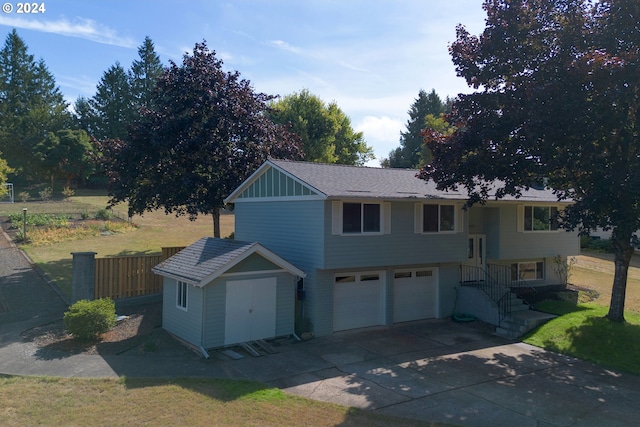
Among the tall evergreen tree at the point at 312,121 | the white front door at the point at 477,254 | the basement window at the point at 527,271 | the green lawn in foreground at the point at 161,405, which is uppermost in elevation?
the tall evergreen tree at the point at 312,121

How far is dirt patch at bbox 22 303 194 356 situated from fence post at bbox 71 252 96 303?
118 cm

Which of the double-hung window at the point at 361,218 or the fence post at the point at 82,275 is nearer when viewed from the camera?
the double-hung window at the point at 361,218

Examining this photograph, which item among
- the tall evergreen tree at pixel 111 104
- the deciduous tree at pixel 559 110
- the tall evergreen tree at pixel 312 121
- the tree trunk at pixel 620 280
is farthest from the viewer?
the tall evergreen tree at pixel 111 104

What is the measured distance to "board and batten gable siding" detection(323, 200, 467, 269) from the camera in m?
14.9

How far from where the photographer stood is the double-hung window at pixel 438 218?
17.3 m

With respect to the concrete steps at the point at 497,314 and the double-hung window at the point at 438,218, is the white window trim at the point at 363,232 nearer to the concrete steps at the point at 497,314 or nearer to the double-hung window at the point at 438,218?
the double-hung window at the point at 438,218

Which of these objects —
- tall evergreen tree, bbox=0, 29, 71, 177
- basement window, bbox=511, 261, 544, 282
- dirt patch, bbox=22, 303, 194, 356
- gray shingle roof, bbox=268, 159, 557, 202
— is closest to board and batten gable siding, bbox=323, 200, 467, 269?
gray shingle roof, bbox=268, 159, 557, 202

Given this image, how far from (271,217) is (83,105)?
64131 mm

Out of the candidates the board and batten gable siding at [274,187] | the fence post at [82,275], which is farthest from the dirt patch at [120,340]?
the board and batten gable siding at [274,187]

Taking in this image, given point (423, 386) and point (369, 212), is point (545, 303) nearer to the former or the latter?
point (369, 212)

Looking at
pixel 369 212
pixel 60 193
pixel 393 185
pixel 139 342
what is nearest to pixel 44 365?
pixel 139 342

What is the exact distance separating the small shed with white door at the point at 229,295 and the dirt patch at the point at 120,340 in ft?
1.69

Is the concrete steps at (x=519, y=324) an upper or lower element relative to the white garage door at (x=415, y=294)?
lower

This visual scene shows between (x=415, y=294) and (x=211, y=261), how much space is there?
27.3 ft
